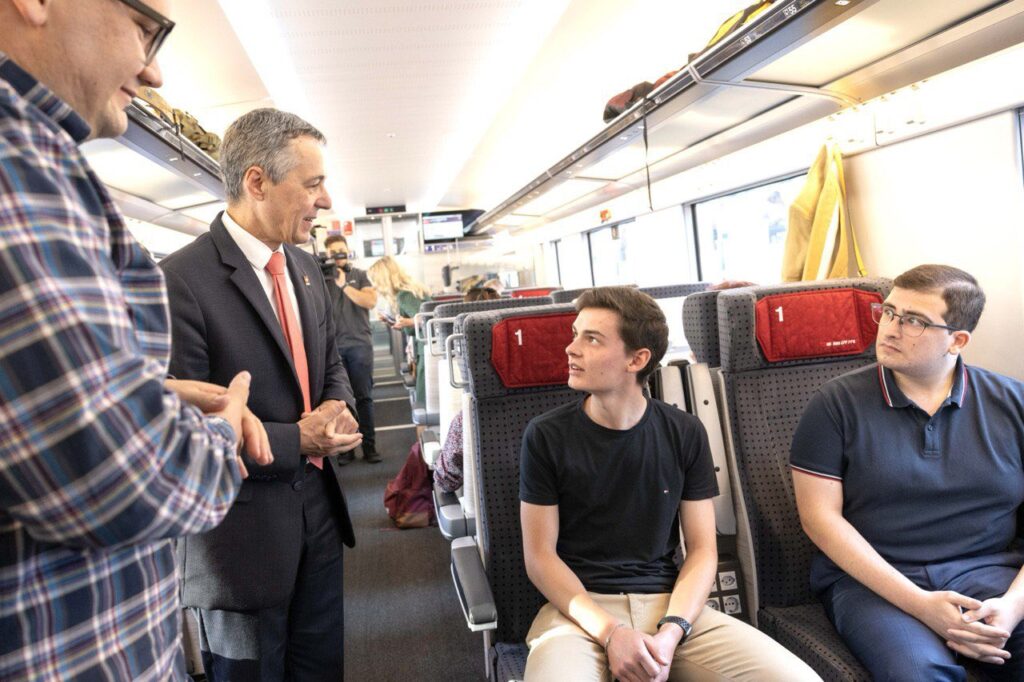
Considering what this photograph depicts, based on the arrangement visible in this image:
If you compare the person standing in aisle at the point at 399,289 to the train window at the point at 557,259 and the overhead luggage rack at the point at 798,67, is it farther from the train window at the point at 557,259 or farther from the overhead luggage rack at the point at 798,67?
the train window at the point at 557,259

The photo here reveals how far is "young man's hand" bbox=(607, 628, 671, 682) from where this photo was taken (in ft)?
6.40

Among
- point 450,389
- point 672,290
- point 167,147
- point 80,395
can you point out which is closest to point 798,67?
point 672,290

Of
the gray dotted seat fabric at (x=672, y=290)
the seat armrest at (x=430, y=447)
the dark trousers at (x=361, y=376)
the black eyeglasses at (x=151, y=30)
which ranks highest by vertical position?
the black eyeglasses at (x=151, y=30)

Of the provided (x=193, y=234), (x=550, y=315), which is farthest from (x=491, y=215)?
(x=550, y=315)

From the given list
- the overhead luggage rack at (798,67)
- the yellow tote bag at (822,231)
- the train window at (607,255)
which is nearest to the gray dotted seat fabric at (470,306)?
the overhead luggage rack at (798,67)

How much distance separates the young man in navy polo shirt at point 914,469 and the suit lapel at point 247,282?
5.90ft

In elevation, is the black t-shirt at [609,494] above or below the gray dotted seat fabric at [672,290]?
below

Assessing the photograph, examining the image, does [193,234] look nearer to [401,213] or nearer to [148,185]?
[148,185]

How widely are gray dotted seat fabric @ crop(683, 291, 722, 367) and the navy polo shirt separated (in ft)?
1.55

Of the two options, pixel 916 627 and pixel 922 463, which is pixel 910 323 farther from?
pixel 916 627

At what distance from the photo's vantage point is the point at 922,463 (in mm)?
2348

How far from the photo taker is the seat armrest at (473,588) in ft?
6.82

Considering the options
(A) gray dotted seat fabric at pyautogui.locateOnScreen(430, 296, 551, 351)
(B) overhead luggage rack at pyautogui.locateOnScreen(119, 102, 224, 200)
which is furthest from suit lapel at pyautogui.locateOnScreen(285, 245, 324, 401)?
(A) gray dotted seat fabric at pyautogui.locateOnScreen(430, 296, 551, 351)

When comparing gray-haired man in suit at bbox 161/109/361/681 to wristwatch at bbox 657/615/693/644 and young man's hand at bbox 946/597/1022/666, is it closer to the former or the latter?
wristwatch at bbox 657/615/693/644
